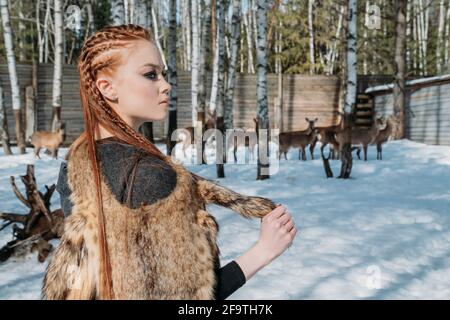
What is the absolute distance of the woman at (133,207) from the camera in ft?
3.81

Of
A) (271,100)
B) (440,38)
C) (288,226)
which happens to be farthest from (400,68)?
(288,226)

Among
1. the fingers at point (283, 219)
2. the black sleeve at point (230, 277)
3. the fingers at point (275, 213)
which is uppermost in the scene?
the fingers at point (275, 213)

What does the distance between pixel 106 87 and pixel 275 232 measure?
1.96 ft

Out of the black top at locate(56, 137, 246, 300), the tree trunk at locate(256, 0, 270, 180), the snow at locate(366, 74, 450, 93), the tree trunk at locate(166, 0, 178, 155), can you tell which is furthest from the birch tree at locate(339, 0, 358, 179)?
the black top at locate(56, 137, 246, 300)

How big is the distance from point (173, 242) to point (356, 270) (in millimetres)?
4020

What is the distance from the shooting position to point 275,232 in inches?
50.8

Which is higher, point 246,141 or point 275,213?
point 275,213

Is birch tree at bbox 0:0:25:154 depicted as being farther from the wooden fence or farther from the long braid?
the long braid

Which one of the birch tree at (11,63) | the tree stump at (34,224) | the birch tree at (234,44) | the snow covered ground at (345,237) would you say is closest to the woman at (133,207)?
the snow covered ground at (345,237)

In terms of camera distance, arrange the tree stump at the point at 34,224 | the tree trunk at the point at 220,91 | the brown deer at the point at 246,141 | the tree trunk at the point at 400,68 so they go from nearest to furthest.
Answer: the tree stump at the point at 34,224 → the tree trunk at the point at 220,91 → the brown deer at the point at 246,141 → the tree trunk at the point at 400,68

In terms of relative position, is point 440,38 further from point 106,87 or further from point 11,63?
point 106,87

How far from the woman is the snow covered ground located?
10.0 ft

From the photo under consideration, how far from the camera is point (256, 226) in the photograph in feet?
21.4

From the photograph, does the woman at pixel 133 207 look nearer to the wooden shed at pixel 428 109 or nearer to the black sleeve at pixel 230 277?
the black sleeve at pixel 230 277
